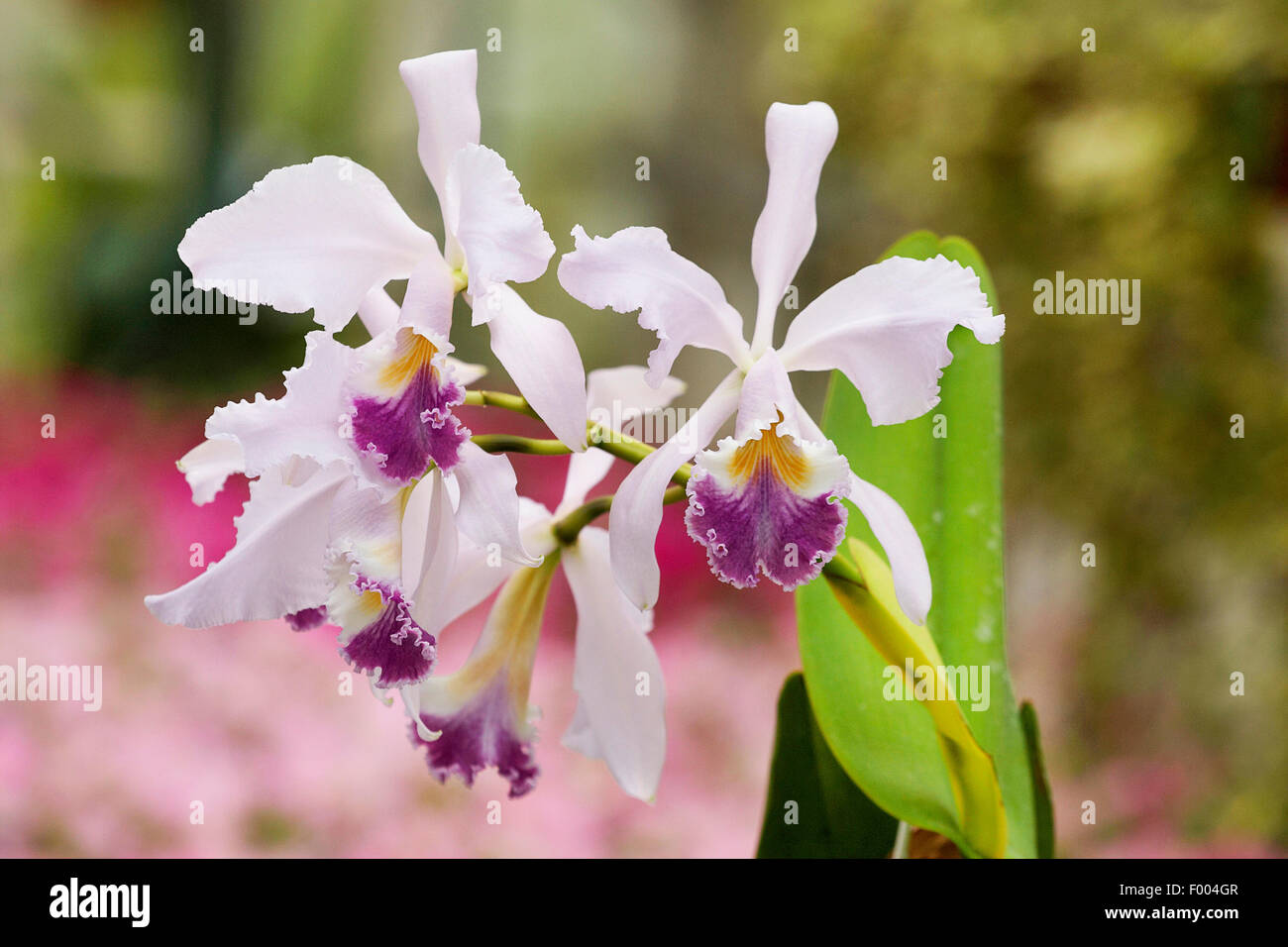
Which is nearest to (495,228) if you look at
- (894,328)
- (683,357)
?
(894,328)

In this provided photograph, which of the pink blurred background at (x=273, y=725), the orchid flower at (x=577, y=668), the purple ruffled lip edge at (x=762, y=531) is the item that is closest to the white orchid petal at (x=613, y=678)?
the orchid flower at (x=577, y=668)

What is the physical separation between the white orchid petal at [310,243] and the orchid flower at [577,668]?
10 centimetres

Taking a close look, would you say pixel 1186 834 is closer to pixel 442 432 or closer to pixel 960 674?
pixel 960 674

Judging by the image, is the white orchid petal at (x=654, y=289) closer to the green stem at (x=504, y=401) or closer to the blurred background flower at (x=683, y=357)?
the green stem at (x=504, y=401)

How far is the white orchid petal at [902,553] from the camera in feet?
1.21

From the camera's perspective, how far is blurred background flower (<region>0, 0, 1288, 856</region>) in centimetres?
108

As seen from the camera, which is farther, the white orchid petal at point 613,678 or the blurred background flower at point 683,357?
the blurred background flower at point 683,357

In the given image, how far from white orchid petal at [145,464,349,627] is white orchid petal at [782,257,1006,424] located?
178 millimetres

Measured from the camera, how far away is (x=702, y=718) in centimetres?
125

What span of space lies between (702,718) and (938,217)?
0.86 m

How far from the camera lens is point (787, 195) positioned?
38 cm

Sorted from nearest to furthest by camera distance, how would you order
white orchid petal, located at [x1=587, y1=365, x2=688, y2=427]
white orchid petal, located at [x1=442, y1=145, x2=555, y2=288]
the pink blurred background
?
white orchid petal, located at [x1=442, y1=145, x2=555, y2=288], white orchid petal, located at [x1=587, y1=365, x2=688, y2=427], the pink blurred background

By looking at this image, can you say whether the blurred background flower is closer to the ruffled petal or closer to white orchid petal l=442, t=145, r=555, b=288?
the ruffled petal

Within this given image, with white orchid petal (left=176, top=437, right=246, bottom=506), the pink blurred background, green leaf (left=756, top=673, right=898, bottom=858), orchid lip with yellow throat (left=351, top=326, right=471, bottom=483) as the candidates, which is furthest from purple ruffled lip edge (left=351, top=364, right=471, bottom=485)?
the pink blurred background
